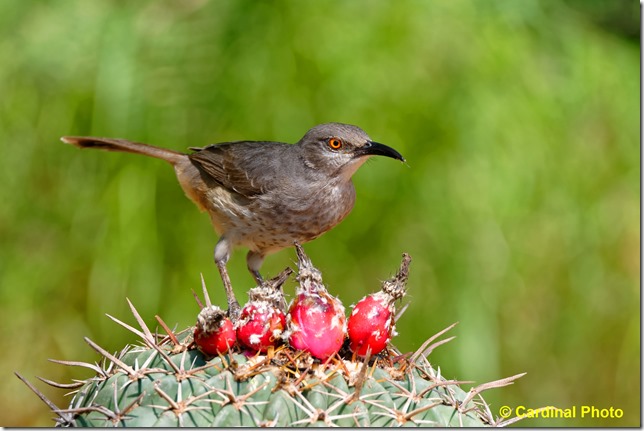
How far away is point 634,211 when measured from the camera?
525cm

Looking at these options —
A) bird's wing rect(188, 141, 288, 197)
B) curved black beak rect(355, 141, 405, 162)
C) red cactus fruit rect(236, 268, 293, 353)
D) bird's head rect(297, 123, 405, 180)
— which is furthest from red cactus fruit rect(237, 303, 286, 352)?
bird's wing rect(188, 141, 288, 197)

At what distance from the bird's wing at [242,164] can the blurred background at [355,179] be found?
1.11 metres

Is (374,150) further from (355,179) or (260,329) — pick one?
(355,179)

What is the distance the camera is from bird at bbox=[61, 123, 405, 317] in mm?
3209

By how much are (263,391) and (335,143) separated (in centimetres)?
148

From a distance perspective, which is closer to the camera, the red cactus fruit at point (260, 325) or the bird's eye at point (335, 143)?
the red cactus fruit at point (260, 325)

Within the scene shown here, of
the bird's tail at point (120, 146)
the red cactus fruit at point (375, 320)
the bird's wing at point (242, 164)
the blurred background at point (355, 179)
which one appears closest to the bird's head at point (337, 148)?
the bird's wing at point (242, 164)

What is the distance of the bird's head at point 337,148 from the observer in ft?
10.3

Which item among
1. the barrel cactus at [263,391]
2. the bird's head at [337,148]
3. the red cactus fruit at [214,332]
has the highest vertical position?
the bird's head at [337,148]

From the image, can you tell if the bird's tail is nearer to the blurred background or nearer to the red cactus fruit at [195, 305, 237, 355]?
the blurred background

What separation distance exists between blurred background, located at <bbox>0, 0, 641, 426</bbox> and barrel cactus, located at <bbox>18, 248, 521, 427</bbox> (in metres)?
2.52

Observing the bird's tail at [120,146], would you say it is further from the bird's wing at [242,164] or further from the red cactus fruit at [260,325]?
the red cactus fruit at [260,325]

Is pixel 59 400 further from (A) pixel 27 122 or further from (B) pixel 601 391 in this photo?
(B) pixel 601 391

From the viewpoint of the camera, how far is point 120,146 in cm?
364
